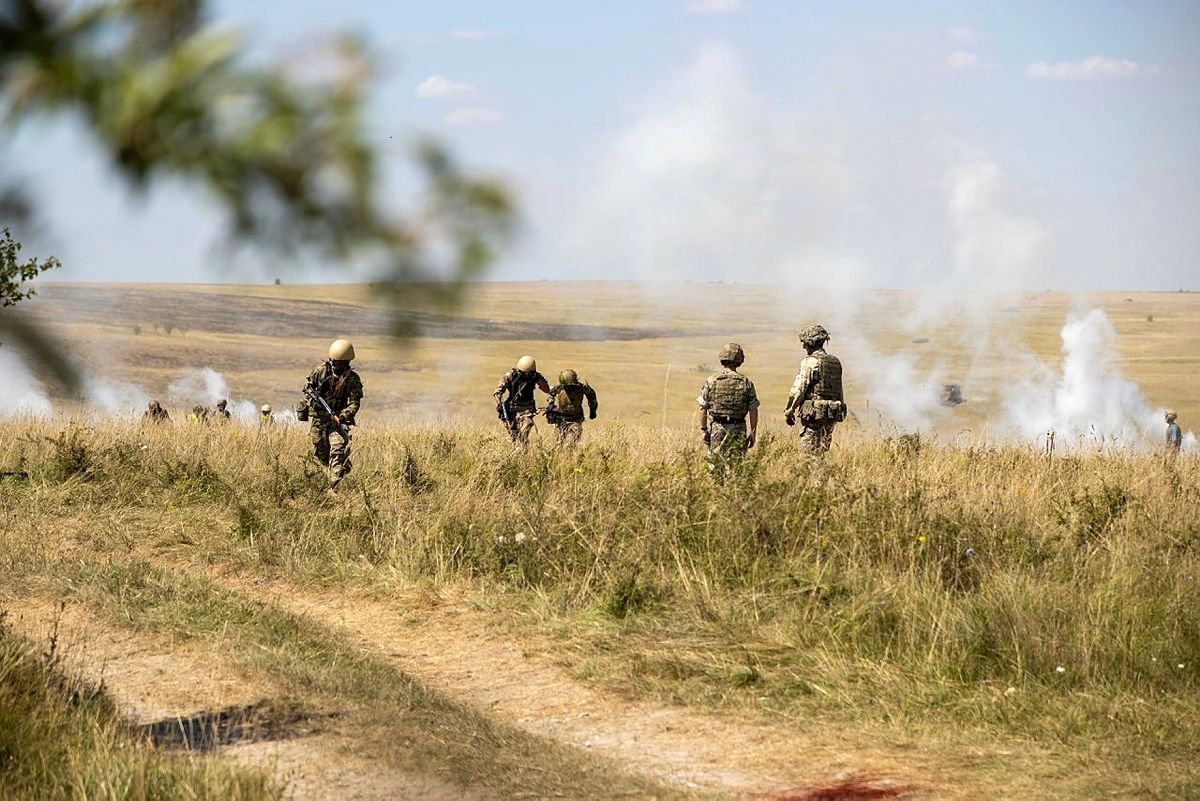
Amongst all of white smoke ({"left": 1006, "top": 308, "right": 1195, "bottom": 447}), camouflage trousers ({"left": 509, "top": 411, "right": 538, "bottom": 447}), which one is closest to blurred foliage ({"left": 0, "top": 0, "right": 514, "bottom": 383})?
camouflage trousers ({"left": 509, "top": 411, "right": 538, "bottom": 447})

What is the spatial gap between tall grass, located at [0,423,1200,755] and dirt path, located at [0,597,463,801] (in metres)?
1.69

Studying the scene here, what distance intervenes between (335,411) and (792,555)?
234 inches

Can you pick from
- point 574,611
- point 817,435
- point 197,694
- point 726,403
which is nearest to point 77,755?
point 197,694

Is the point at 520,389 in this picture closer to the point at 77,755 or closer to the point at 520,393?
the point at 520,393

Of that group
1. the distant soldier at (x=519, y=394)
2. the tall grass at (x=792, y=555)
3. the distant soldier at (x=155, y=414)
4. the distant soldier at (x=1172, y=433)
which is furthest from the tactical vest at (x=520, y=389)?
the distant soldier at (x=1172, y=433)

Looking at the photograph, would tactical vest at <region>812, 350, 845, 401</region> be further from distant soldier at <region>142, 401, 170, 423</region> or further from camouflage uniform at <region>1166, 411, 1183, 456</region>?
distant soldier at <region>142, 401, 170, 423</region>

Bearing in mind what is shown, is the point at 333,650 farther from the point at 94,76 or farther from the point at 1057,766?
the point at 94,76

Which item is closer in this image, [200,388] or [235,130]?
[235,130]

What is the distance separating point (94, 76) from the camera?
8.85ft

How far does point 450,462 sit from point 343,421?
1.04 metres

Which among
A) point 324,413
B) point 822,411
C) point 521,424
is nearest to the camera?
point 324,413

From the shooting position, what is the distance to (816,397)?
13086mm

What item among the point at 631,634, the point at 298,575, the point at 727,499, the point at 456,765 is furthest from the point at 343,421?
the point at 456,765

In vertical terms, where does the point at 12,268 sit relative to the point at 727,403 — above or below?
above
